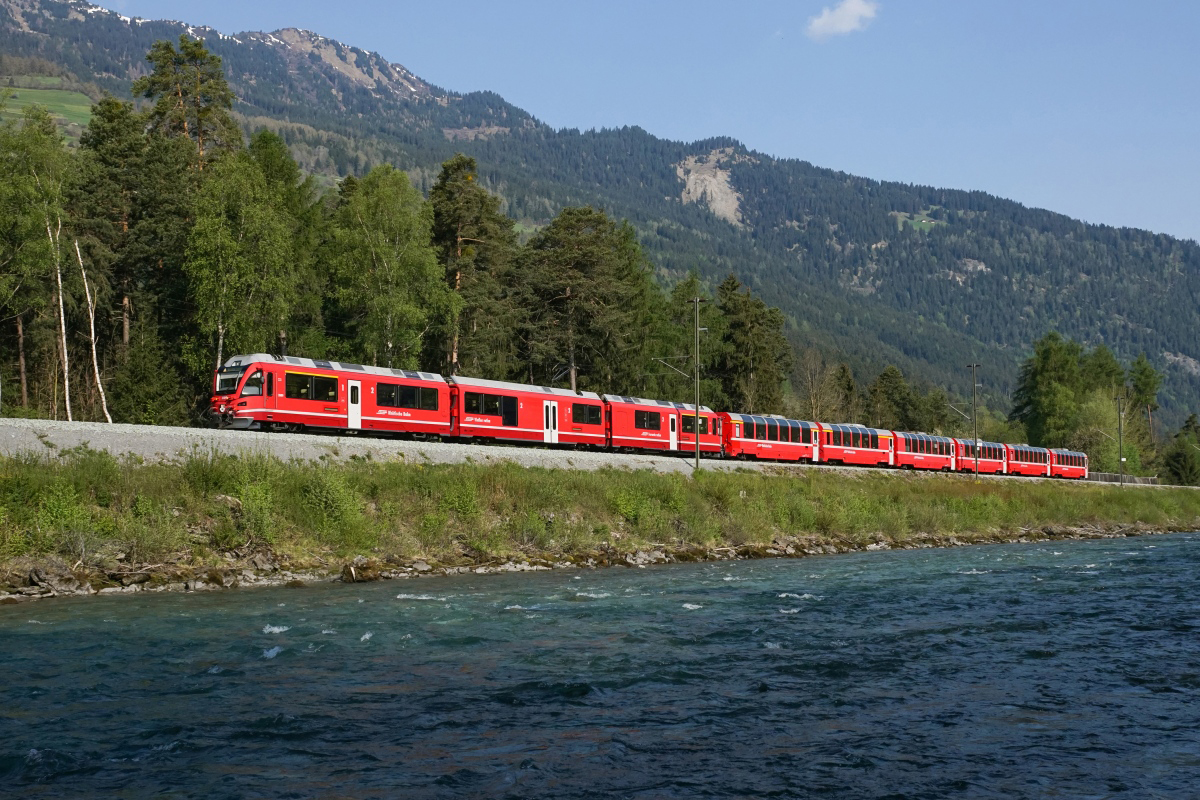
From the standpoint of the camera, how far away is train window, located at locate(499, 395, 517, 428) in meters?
42.8

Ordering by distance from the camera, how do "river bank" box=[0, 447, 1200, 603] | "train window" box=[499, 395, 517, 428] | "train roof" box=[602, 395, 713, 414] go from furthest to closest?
"train roof" box=[602, 395, 713, 414] < "train window" box=[499, 395, 517, 428] < "river bank" box=[0, 447, 1200, 603]

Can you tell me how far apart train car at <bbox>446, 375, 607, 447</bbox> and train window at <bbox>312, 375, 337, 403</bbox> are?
567 centimetres

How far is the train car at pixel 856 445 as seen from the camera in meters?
62.8

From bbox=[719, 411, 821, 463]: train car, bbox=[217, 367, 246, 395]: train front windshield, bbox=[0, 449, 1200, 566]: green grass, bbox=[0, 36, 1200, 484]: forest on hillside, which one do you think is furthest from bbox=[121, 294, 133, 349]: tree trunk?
bbox=[719, 411, 821, 463]: train car

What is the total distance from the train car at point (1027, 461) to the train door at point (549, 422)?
164ft

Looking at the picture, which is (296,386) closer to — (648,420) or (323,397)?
(323,397)

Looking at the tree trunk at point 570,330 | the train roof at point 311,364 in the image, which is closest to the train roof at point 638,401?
the train roof at point 311,364

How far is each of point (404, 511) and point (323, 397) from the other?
333 inches

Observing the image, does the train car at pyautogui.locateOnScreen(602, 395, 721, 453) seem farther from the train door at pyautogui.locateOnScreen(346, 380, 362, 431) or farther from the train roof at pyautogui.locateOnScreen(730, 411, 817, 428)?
the train door at pyautogui.locateOnScreen(346, 380, 362, 431)

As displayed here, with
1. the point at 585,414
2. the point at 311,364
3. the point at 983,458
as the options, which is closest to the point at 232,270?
the point at 311,364

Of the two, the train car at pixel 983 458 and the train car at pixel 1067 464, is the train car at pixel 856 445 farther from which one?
the train car at pixel 1067 464

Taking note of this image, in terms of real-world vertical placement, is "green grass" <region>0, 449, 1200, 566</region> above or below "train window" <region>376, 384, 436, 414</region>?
below

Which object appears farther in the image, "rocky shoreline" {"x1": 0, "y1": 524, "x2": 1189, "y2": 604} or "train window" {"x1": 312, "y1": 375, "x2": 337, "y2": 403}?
"train window" {"x1": 312, "y1": 375, "x2": 337, "y2": 403}

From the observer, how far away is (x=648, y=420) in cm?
5056
